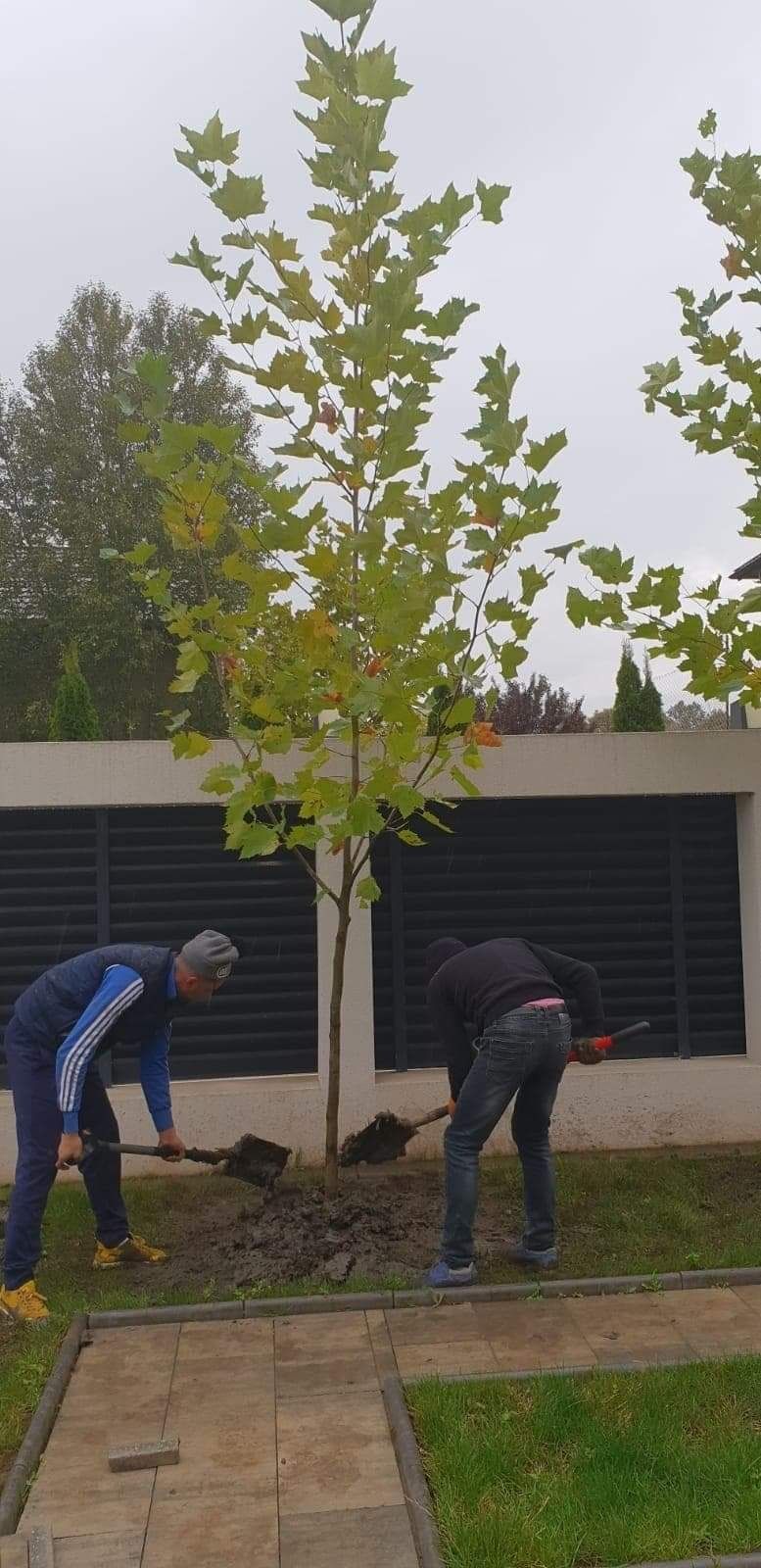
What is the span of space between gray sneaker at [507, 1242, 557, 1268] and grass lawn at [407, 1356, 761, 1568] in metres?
1.16

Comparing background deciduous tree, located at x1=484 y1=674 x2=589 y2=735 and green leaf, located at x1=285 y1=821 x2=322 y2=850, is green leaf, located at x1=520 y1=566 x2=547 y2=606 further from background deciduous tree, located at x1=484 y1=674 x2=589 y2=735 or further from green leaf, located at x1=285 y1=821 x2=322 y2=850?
background deciduous tree, located at x1=484 y1=674 x2=589 y2=735

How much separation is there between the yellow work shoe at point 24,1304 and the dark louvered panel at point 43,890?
8.02 ft

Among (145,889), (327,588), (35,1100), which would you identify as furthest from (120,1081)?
(327,588)

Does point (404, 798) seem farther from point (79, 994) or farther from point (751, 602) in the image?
point (751, 602)

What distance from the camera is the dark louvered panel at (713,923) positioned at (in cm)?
761

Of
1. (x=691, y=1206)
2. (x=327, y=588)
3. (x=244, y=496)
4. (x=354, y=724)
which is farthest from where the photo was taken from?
(x=244, y=496)

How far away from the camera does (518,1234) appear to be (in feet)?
18.3

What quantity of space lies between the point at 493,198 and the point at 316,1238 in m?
4.79

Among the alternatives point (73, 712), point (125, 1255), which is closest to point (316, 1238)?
point (125, 1255)

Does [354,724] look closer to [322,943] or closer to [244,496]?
[322,943]

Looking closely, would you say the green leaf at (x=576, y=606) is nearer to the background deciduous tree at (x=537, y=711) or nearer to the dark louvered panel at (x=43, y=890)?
the dark louvered panel at (x=43, y=890)

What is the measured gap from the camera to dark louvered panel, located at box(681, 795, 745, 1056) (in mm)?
7613

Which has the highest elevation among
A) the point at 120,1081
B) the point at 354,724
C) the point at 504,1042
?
the point at 354,724

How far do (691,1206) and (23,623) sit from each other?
2912 cm
